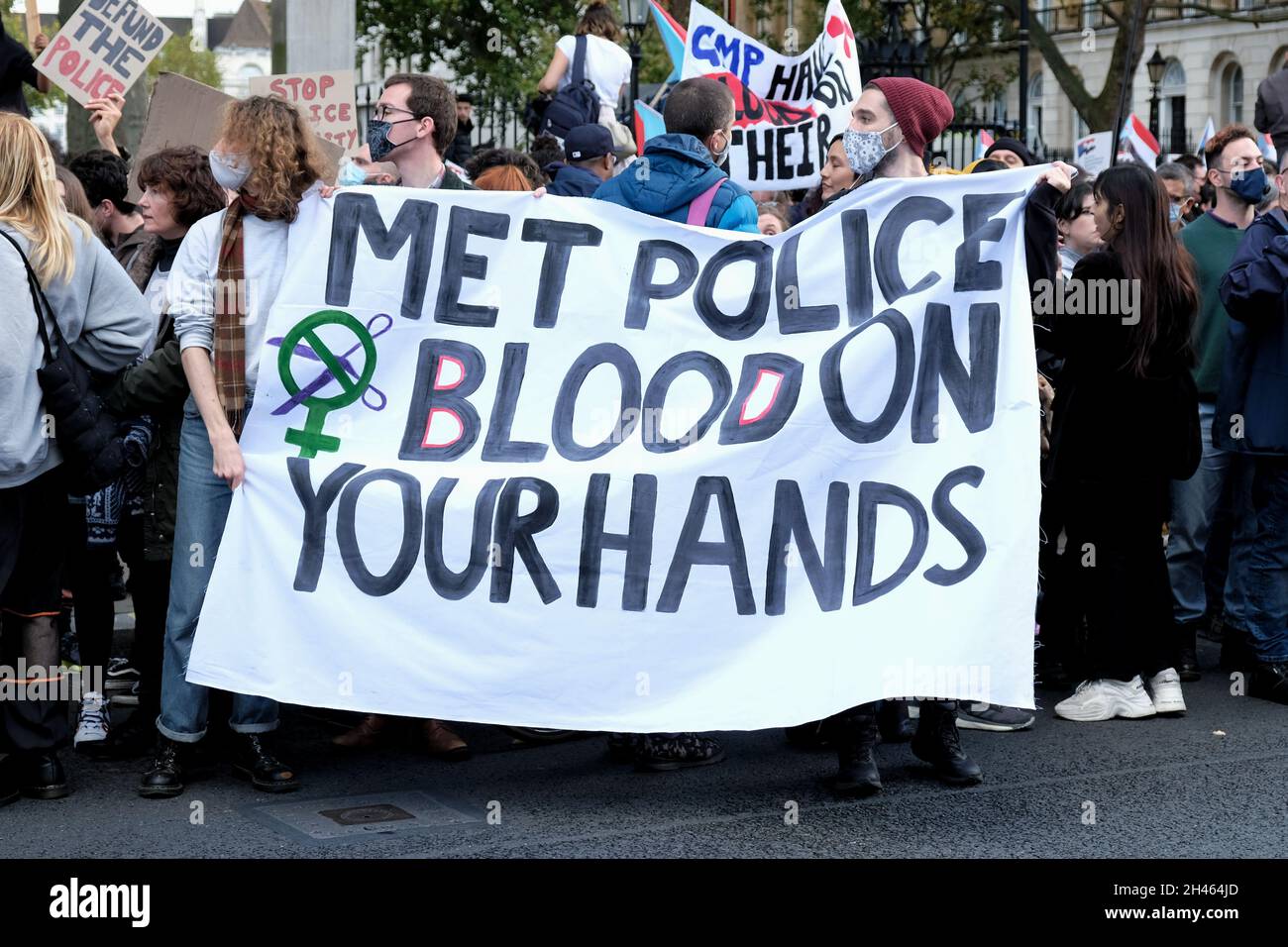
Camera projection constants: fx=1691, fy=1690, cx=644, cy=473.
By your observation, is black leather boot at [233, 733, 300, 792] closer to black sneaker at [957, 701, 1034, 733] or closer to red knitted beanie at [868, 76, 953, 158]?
black sneaker at [957, 701, 1034, 733]

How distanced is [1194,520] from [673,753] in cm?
295

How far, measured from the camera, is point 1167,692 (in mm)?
6414

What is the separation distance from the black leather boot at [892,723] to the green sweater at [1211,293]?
7.79 feet

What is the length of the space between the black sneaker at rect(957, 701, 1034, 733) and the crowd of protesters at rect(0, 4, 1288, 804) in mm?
13

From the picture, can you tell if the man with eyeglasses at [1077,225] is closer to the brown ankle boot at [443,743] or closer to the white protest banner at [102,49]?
the brown ankle boot at [443,743]

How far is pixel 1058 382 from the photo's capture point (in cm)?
654

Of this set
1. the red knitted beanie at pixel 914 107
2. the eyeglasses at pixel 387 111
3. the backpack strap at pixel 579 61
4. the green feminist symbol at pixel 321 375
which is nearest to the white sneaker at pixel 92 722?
the green feminist symbol at pixel 321 375

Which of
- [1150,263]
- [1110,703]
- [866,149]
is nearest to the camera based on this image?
[866,149]

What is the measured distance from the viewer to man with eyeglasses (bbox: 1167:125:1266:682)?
735 centimetres

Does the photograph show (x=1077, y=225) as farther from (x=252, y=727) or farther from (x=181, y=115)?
(x=252, y=727)

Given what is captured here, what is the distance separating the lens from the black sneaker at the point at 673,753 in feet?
18.4

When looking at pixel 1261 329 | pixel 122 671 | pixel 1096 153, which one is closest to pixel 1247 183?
pixel 1261 329
